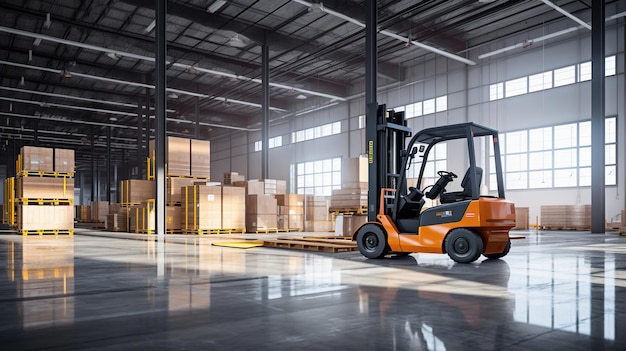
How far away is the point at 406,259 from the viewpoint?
265 inches

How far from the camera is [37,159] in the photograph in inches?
A: 559

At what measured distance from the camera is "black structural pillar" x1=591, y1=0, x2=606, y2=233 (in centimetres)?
1448

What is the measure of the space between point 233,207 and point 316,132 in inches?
559

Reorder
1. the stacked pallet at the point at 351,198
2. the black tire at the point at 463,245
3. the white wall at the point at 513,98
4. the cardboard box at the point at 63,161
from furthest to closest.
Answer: the white wall at the point at 513,98, the cardboard box at the point at 63,161, the stacked pallet at the point at 351,198, the black tire at the point at 463,245

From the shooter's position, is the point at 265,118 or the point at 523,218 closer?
the point at 265,118

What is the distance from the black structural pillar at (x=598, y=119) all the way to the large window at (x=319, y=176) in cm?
1361

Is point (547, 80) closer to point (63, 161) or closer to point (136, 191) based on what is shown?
point (136, 191)

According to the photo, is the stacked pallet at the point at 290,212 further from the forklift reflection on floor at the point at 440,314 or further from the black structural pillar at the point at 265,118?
the forklift reflection on floor at the point at 440,314

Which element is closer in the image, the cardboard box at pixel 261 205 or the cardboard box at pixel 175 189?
the cardboard box at pixel 175 189

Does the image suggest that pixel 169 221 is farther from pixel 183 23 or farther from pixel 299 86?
pixel 299 86

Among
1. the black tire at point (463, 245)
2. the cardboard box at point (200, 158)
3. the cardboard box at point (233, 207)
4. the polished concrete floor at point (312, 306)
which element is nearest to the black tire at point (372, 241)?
the polished concrete floor at point (312, 306)

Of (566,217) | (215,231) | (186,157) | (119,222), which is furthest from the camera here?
(119,222)

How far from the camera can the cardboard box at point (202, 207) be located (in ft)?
48.3

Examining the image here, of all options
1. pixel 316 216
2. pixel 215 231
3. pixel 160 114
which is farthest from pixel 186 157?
pixel 316 216
